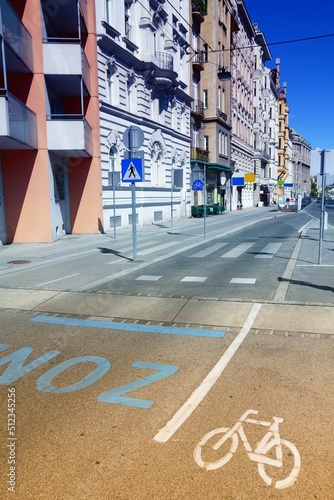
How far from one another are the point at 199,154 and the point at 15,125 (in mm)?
26931

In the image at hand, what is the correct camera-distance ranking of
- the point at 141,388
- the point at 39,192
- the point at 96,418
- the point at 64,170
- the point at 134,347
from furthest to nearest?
the point at 64,170 → the point at 39,192 → the point at 134,347 → the point at 141,388 → the point at 96,418

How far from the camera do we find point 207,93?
142ft

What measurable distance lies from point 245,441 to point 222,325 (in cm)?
285

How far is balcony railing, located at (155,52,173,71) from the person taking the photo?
2802 centimetres

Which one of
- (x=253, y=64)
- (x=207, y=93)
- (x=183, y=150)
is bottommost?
(x=183, y=150)

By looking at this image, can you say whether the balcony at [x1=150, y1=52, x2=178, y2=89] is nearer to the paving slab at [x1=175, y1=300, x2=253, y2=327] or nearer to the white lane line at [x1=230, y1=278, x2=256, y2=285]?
the white lane line at [x1=230, y1=278, x2=256, y2=285]

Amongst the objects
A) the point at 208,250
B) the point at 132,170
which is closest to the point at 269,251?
the point at 208,250

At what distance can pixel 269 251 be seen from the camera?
13.3 meters

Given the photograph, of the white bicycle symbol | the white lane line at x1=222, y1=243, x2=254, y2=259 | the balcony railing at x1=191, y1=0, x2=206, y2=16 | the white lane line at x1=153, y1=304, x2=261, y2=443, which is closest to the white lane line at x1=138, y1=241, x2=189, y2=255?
the white lane line at x1=222, y1=243, x2=254, y2=259

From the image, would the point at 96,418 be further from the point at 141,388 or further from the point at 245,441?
the point at 245,441

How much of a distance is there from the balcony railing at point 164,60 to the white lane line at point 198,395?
26.3 m

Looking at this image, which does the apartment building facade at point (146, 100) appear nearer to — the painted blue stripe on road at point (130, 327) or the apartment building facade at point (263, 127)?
the painted blue stripe on road at point (130, 327)

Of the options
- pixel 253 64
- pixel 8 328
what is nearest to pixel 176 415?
pixel 8 328

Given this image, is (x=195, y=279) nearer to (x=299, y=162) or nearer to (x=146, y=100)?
(x=146, y=100)
